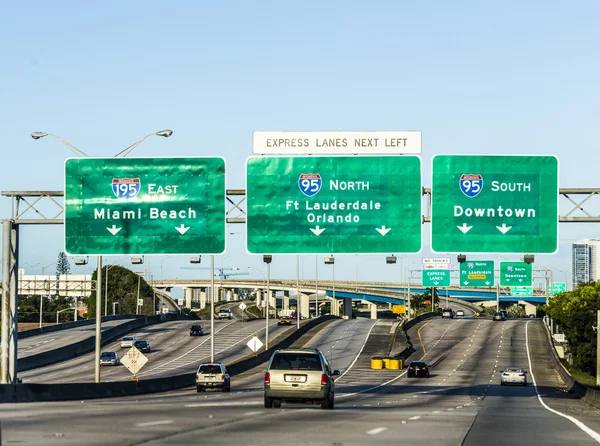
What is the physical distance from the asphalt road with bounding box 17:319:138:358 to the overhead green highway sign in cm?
6820

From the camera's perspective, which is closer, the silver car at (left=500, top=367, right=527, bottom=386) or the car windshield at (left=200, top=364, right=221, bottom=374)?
the car windshield at (left=200, top=364, right=221, bottom=374)

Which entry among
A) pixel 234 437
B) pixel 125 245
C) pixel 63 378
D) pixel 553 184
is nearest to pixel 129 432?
pixel 234 437

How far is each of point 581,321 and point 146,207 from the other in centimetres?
8488

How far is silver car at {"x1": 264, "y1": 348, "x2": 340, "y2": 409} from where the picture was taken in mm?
29141

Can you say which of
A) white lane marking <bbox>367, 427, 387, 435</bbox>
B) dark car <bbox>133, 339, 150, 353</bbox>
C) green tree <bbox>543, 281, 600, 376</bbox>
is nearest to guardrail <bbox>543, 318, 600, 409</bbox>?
green tree <bbox>543, 281, 600, 376</bbox>

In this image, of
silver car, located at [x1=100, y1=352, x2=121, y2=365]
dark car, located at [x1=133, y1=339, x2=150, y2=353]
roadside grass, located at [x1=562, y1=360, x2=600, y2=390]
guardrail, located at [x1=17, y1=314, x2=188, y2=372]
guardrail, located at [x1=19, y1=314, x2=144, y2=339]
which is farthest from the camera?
guardrail, located at [x1=19, y1=314, x2=144, y2=339]

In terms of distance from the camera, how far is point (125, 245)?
36.3m

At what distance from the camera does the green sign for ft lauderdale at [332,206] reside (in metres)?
36.0

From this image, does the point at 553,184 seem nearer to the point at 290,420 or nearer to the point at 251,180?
the point at 251,180

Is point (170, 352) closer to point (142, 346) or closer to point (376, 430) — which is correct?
point (142, 346)

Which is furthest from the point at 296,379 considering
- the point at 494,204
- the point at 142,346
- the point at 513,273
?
the point at 513,273

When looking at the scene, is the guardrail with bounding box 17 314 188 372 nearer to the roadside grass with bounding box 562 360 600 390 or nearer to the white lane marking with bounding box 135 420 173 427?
the roadside grass with bounding box 562 360 600 390

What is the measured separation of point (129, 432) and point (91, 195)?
794 inches

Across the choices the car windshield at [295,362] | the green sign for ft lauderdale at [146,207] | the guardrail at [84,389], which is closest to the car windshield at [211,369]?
the guardrail at [84,389]
